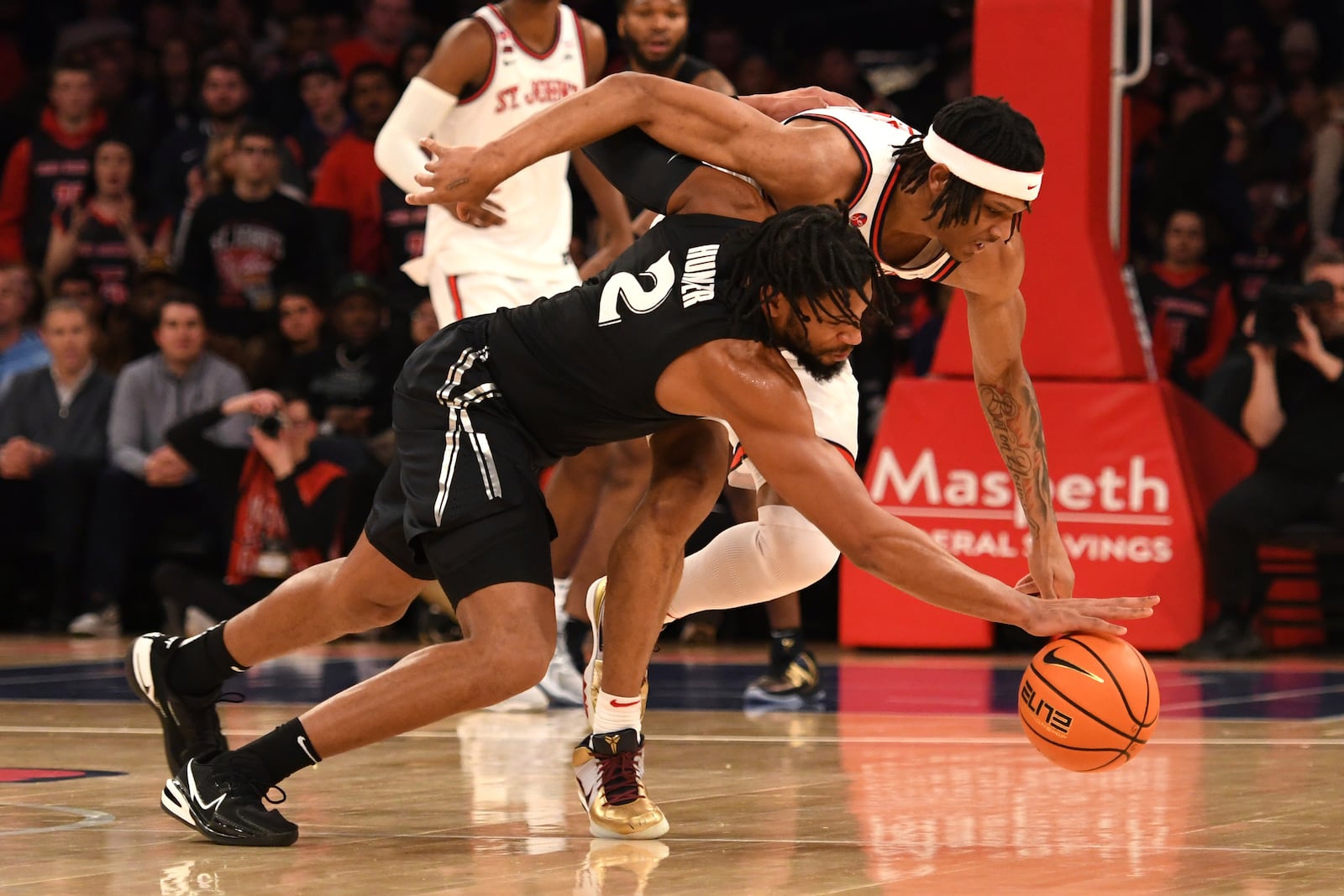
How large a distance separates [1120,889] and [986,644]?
5270 millimetres

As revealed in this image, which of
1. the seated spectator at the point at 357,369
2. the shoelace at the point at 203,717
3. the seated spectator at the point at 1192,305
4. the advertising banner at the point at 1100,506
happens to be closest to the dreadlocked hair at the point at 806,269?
the shoelace at the point at 203,717

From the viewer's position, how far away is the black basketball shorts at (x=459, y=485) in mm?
3949

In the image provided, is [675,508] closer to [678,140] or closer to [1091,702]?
[678,140]

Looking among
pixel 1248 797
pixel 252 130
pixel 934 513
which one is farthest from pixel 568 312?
pixel 252 130

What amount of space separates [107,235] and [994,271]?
832 cm

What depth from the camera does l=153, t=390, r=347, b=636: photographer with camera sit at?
894 cm

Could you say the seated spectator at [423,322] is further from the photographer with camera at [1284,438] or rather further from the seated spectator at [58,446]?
the photographer with camera at [1284,438]

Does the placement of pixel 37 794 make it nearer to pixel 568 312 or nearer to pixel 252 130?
pixel 568 312

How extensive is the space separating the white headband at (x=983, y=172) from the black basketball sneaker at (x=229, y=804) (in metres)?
1.88

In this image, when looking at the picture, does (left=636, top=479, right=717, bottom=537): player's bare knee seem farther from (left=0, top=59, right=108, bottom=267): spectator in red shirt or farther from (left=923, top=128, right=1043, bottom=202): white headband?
(left=0, top=59, right=108, bottom=267): spectator in red shirt

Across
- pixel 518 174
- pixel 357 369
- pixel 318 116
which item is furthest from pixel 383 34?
pixel 518 174

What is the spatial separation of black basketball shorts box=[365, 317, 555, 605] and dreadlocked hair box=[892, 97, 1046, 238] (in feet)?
3.25

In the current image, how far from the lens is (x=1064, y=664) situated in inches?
153

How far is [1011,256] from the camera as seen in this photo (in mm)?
4492
